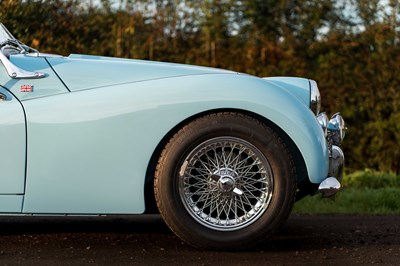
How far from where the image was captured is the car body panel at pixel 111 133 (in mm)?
5234

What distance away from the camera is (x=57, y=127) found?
523cm

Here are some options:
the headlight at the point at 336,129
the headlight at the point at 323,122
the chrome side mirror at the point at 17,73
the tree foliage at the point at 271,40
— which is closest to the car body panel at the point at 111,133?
the chrome side mirror at the point at 17,73

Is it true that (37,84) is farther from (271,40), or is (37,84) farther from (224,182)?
(271,40)

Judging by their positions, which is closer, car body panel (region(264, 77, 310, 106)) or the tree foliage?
car body panel (region(264, 77, 310, 106))

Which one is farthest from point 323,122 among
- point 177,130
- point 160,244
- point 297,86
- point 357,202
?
point 357,202

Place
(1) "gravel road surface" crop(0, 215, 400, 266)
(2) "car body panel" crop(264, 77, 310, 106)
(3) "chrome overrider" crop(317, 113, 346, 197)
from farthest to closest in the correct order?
1. (2) "car body panel" crop(264, 77, 310, 106)
2. (3) "chrome overrider" crop(317, 113, 346, 197)
3. (1) "gravel road surface" crop(0, 215, 400, 266)

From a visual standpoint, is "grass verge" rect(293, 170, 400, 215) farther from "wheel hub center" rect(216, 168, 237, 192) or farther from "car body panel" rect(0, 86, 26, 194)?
"car body panel" rect(0, 86, 26, 194)

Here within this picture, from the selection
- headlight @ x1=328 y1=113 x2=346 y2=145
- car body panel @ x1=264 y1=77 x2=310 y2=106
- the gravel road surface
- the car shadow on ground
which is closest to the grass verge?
the car shadow on ground

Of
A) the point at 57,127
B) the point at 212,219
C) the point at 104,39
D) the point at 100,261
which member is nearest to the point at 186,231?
the point at 212,219

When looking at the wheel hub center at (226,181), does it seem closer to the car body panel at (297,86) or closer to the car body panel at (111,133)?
the car body panel at (111,133)

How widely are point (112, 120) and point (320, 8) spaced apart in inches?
302

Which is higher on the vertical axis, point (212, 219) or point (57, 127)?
point (57, 127)

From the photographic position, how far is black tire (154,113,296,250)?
528 centimetres

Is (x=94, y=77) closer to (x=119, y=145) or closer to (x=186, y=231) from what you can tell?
(x=119, y=145)
